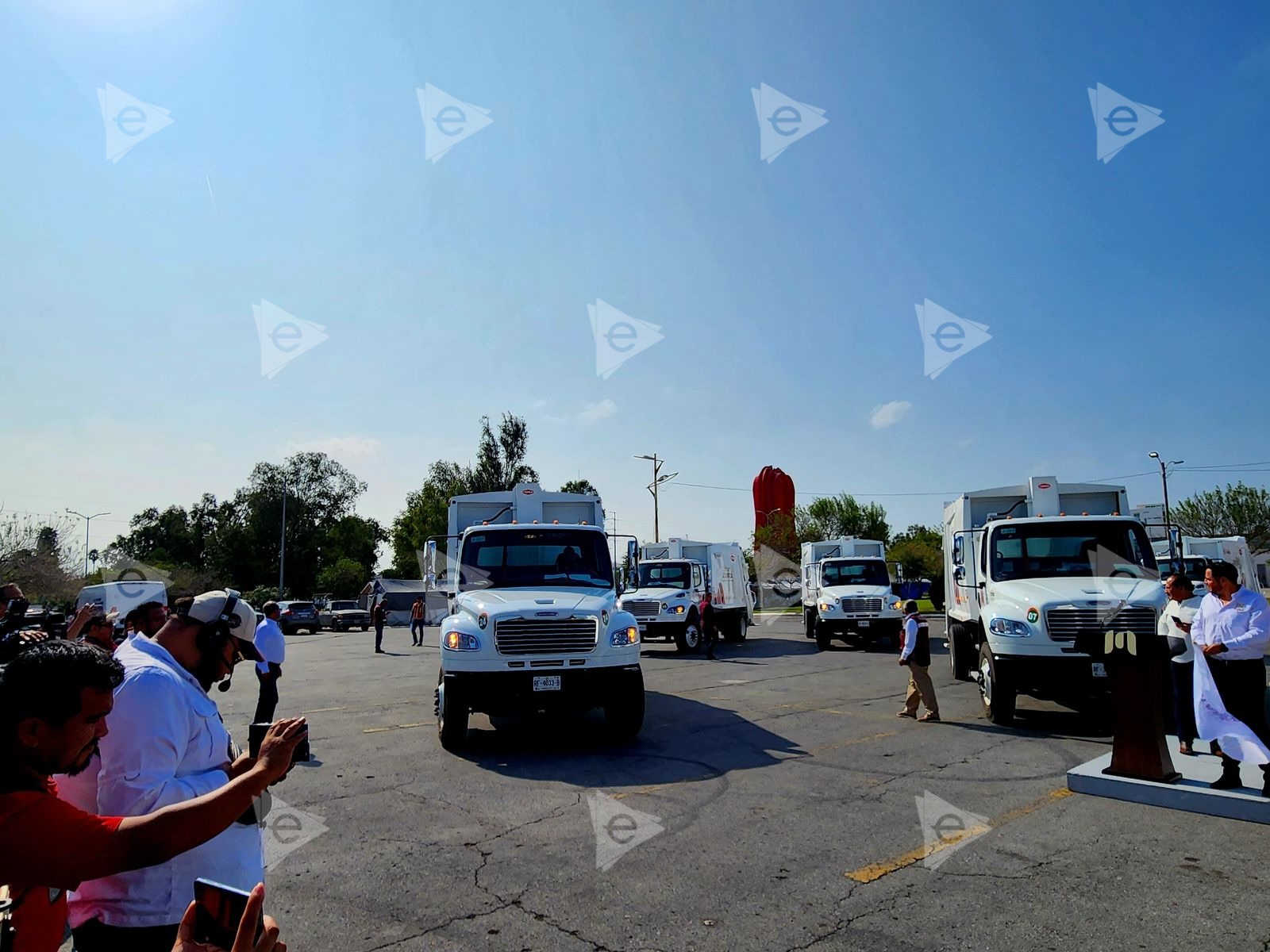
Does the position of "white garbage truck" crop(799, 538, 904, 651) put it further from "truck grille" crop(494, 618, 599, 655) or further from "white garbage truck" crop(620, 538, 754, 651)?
"truck grille" crop(494, 618, 599, 655)

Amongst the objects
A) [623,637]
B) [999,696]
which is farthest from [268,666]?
[999,696]

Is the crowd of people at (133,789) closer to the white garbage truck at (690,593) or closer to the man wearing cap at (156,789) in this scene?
the man wearing cap at (156,789)

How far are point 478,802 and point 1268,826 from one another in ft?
19.4

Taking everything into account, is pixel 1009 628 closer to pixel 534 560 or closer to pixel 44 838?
pixel 534 560

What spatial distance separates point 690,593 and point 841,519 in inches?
2020

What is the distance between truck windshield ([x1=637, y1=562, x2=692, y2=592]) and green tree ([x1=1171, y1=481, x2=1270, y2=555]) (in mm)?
42841

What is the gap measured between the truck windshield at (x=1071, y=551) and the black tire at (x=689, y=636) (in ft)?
38.9

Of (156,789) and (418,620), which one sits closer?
(156,789)

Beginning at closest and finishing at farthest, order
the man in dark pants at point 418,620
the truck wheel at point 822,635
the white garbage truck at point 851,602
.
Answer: the white garbage truck at point 851,602
the truck wheel at point 822,635
the man in dark pants at point 418,620

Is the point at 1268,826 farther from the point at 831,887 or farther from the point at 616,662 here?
the point at 616,662

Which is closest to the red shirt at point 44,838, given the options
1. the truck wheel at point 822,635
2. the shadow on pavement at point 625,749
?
the shadow on pavement at point 625,749

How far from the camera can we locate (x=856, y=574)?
23.7m

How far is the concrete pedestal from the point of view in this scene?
6090 millimetres

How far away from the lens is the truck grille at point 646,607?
22016mm
